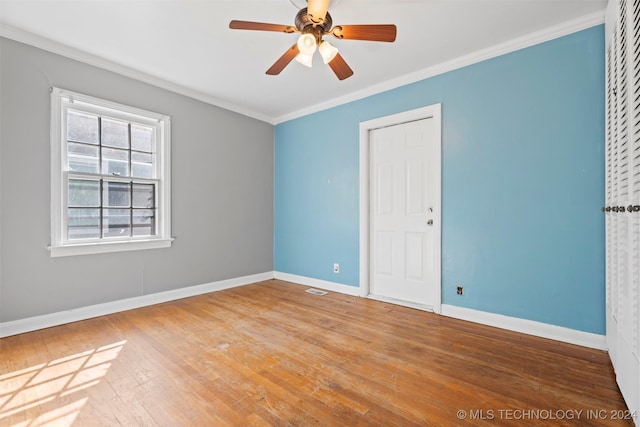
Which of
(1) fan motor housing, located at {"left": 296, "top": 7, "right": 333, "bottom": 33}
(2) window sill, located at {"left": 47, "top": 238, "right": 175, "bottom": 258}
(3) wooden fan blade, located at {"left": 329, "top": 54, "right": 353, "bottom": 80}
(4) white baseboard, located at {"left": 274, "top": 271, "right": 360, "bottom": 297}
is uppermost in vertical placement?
(1) fan motor housing, located at {"left": 296, "top": 7, "right": 333, "bottom": 33}

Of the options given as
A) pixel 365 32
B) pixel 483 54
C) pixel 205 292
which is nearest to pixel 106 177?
pixel 205 292

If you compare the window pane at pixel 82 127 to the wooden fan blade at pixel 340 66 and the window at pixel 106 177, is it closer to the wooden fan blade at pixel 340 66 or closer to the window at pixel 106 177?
the window at pixel 106 177

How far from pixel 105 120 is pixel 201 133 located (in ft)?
3.53

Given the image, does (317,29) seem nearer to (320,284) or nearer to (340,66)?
(340,66)

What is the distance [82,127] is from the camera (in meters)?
3.08

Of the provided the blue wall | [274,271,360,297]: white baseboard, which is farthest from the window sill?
the blue wall

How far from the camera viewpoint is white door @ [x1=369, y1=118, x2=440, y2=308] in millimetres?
3338

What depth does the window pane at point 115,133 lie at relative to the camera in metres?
3.24

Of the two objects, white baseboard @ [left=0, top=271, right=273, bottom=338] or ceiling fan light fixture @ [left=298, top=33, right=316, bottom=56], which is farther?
white baseboard @ [left=0, top=271, right=273, bottom=338]

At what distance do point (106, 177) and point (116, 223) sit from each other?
20.4 inches

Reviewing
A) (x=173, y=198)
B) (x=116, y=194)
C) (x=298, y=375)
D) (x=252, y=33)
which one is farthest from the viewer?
(x=173, y=198)

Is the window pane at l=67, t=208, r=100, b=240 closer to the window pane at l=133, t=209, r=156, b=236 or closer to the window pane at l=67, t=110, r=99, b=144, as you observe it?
the window pane at l=133, t=209, r=156, b=236

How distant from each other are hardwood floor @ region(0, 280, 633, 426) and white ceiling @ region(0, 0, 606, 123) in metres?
2.67

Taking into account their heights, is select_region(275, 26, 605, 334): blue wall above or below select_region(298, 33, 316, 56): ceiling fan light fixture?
below
